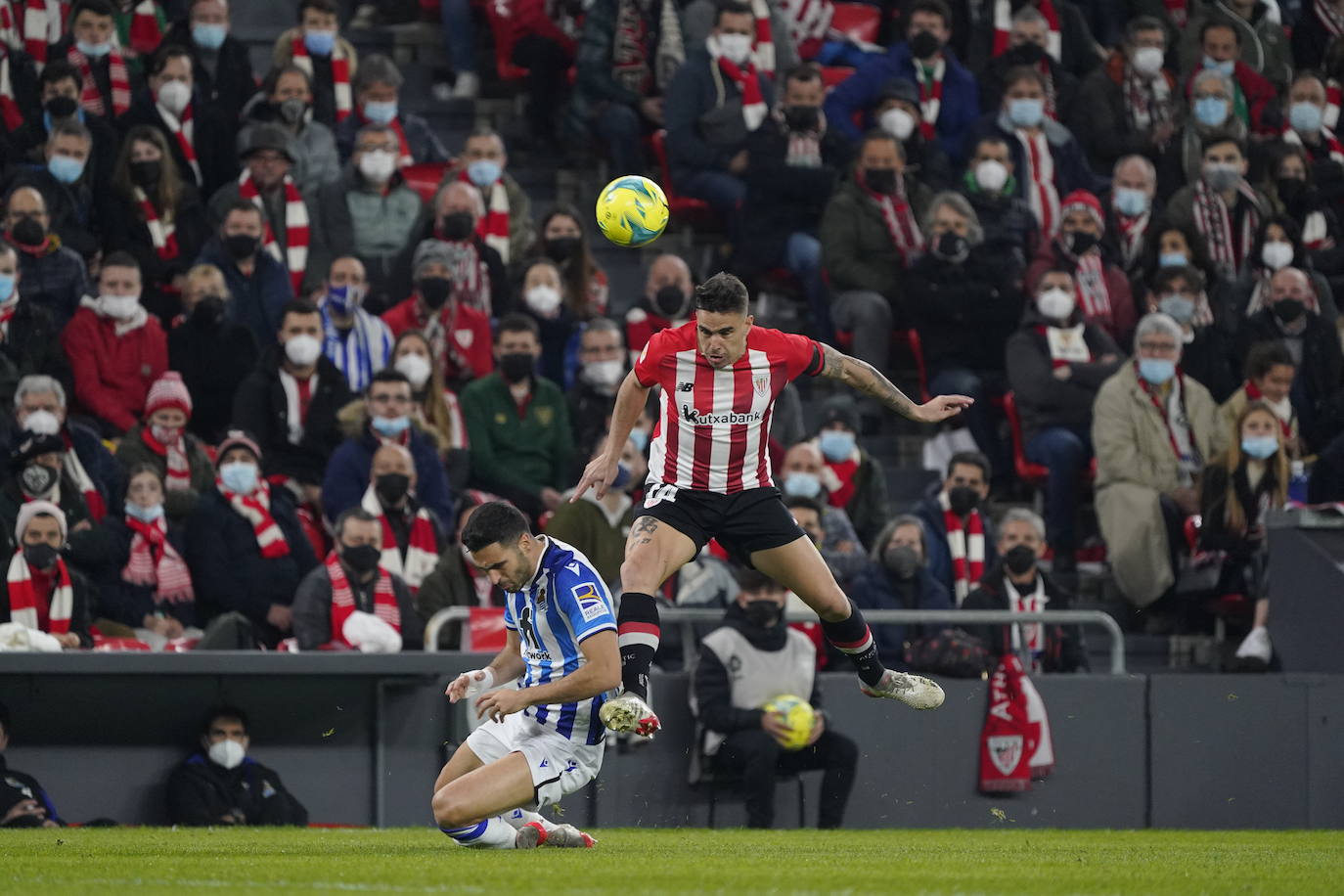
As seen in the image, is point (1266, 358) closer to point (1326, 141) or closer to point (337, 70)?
point (1326, 141)

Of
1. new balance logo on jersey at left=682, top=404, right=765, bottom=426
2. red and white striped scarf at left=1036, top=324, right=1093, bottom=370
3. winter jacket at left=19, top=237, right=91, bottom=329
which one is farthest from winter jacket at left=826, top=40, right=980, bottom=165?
new balance logo on jersey at left=682, top=404, right=765, bottom=426

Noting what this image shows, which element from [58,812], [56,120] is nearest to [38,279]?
[56,120]

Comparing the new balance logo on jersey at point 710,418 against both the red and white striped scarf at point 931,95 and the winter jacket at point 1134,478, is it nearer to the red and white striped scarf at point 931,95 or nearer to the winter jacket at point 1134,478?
the winter jacket at point 1134,478

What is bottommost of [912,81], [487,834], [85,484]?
[487,834]

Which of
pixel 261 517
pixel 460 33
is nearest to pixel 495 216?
pixel 460 33

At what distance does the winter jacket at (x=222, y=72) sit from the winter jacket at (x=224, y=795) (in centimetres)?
571

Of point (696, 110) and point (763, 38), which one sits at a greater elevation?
point (763, 38)

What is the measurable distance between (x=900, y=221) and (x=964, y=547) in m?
3.06

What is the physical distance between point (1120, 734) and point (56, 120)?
8.22 meters

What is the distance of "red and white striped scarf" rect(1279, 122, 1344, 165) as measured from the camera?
19.0 metres

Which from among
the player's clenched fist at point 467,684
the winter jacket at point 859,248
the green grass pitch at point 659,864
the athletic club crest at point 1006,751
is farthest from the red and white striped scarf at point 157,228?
the player's clenched fist at point 467,684

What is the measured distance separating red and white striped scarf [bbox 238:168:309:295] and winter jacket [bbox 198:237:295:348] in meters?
0.34

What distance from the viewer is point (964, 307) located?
53.4 feet

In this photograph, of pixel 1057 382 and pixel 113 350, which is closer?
pixel 113 350
